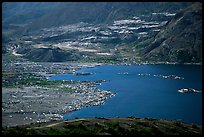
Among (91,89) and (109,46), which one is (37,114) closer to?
(91,89)

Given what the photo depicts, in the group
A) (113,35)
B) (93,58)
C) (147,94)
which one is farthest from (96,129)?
(113,35)

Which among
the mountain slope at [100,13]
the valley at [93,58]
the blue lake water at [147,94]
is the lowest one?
the blue lake water at [147,94]

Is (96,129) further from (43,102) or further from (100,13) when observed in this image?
(100,13)


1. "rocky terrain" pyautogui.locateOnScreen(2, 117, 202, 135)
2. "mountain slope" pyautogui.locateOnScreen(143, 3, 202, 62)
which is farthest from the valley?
"rocky terrain" pyautogui.locateOnScreen(2, 117, 202, 135)

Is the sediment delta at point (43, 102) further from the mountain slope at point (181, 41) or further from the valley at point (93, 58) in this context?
the mountain slope at point (181, 41)

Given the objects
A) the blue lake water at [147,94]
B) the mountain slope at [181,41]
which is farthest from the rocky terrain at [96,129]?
the mountain slope at [181,41]

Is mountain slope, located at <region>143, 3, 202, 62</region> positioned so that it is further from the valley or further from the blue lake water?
the blue lake water

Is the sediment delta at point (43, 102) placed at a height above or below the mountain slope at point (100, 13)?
below
